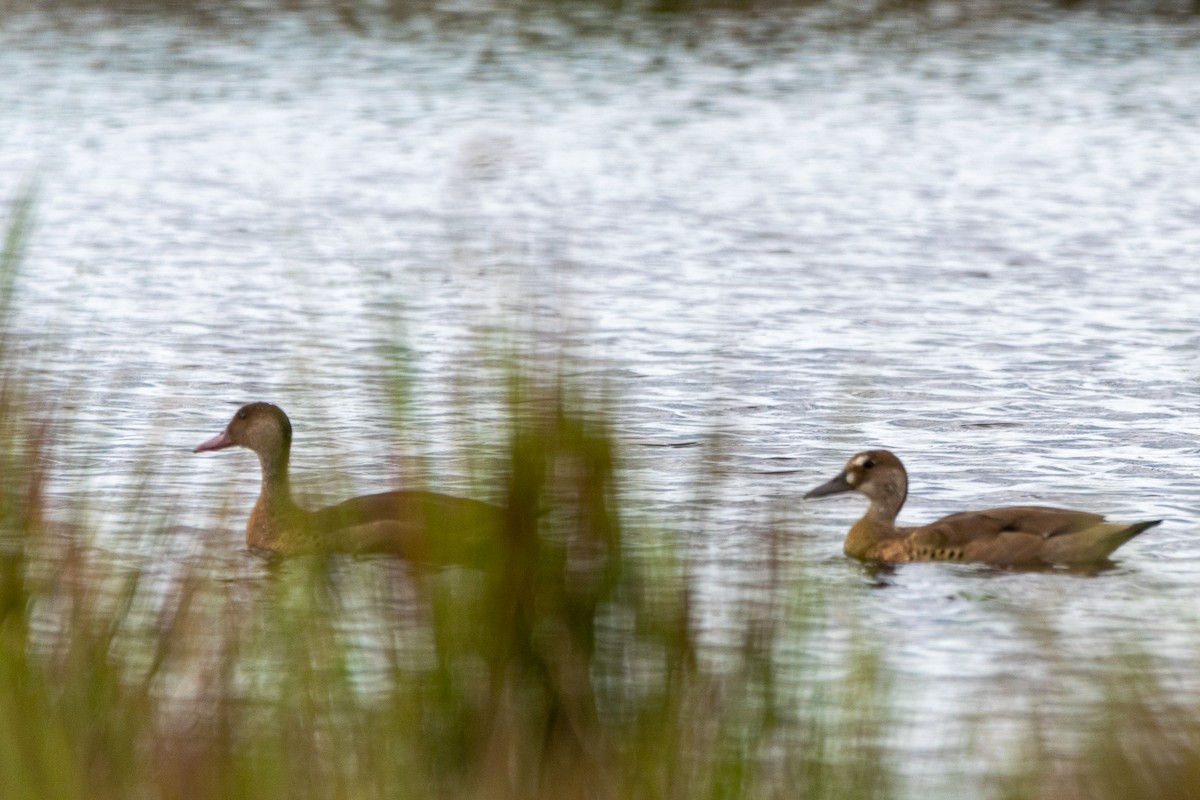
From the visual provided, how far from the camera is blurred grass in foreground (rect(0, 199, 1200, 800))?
4637 millimetres

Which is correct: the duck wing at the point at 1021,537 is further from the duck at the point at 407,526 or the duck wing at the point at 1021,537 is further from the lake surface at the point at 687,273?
the duck at the point at 407,526

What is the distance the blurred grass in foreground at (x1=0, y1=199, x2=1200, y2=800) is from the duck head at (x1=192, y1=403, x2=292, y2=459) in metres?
4.17

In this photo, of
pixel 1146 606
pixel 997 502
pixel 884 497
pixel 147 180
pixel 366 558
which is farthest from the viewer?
pixel 147 180

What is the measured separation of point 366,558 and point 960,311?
10438 mm

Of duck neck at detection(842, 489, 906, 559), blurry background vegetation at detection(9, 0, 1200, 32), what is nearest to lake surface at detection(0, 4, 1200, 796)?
duck neck at detection(842, 489, 906, 559)

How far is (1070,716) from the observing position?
222 inches

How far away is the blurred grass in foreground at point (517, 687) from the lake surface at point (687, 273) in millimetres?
166

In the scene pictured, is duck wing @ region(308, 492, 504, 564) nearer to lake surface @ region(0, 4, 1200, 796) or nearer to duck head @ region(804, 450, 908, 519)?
lake surface @ region(0, 4, 1200, 796)

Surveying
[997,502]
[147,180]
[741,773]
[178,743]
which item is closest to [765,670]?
[741,773]

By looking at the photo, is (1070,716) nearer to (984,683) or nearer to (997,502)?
(984,683)

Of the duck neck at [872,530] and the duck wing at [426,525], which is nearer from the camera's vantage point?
the duck wing at [426,525]

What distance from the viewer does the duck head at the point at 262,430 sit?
9438mm

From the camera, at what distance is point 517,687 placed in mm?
5070

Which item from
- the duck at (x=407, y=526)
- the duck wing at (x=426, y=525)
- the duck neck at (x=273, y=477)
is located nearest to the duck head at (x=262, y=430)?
Result: the duck neck at (x=273, y=477)
